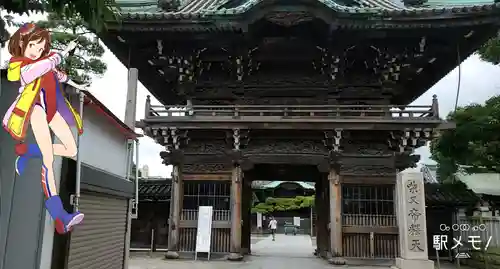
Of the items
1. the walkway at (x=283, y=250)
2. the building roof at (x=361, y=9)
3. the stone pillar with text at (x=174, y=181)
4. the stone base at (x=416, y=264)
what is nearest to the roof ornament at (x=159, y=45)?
the building roof at (x=361, y=9)

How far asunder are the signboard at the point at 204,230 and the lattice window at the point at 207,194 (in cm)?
41

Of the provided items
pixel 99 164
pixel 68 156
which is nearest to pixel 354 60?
pixel 99 164

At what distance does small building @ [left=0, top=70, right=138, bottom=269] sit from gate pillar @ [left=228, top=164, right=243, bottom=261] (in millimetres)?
4729

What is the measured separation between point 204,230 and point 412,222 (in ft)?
18.1

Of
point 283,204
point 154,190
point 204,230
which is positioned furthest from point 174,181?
point 283,204

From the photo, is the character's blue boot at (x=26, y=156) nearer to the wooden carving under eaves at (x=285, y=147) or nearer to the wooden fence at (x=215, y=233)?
the wooden fence at (x=215, y=233)

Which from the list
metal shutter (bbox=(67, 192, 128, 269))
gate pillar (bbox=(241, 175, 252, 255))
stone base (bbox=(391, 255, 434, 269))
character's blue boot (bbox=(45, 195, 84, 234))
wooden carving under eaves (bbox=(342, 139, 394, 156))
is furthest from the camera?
gate pillar (bbox=(241, 175, 252, 255))

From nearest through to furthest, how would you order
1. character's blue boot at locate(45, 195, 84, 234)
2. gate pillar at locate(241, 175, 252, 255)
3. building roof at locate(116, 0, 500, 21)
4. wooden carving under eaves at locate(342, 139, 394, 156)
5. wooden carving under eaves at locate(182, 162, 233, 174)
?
character's blue boot at locate(45, 195, 84, 234), building roof at locate(116, 0, 500, 21), wooden carving under eaves at locate(342, 139, 394, 156), wooden carving under eaves at locate(182, 162, 233, 174), gate pillar at locate(241, 175, 252, 255)

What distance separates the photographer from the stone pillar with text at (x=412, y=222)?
9.40 meters

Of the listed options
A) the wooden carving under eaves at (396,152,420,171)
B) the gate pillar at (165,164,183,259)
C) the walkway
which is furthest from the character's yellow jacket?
the walkway

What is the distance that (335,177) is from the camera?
38.7 ft

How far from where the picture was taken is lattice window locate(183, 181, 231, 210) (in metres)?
12.2

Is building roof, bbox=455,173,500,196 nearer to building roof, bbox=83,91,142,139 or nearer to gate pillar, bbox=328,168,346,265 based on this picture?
gate pillar, bbox=328,168,346,265

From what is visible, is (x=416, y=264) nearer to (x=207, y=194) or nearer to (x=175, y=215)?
(x=207, y=194)
